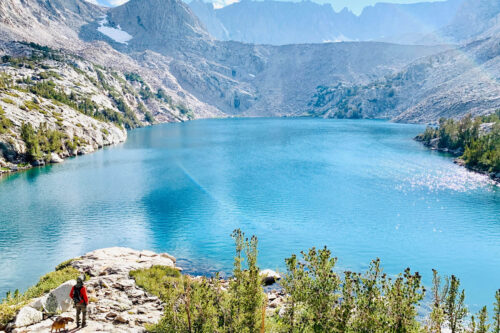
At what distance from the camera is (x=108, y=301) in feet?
82.0

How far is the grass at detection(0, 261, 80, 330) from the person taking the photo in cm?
2069

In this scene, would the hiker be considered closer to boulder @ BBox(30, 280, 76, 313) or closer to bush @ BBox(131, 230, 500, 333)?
boulder @ BBox(30, 280, 76, 313)

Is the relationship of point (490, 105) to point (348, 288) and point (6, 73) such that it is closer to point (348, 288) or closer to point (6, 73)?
point (348, 288)

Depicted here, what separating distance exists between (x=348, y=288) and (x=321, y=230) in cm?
3374

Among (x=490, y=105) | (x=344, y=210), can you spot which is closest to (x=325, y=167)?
(x=344, y=210)

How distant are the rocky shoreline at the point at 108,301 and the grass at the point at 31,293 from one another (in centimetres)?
59

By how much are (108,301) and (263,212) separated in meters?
34.9

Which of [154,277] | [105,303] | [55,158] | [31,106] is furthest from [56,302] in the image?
[31,106]

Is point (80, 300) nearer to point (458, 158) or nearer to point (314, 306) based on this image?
point (314, 306)

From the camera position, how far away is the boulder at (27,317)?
66.3 feet

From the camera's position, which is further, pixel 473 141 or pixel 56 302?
pixel 473 141

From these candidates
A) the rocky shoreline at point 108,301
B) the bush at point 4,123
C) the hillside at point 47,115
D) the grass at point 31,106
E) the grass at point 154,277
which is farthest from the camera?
the grass at point 31,106

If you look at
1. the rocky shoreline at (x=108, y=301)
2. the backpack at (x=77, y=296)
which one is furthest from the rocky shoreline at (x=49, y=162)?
the backpack at (x=77, y=296)

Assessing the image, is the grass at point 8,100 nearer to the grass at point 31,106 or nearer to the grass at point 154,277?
the grass at point 31,106
